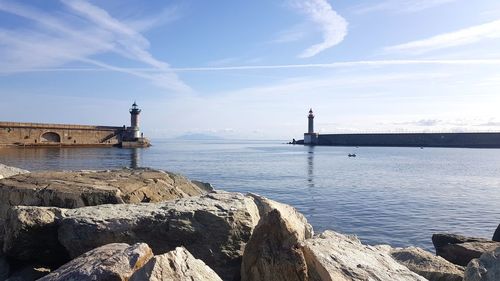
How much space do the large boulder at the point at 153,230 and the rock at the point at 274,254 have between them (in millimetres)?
695

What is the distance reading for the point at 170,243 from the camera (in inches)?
195

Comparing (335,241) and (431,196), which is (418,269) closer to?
(335,241)

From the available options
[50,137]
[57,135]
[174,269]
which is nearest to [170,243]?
[174,269]

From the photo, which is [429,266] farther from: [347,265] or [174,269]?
[174,269]

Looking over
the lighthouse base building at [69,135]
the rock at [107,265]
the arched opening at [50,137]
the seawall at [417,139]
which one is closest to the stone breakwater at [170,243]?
the rock at [107,265]

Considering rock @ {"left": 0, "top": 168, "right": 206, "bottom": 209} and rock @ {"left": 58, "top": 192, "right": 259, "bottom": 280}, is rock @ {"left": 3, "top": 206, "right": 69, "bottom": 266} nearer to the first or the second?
rock @ {"left": 58, "top": 192, "right": 259, "bottom": 280}

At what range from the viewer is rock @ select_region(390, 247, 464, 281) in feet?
17.4

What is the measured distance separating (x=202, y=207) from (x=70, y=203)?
2.03 meters

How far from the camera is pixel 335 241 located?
187 inches

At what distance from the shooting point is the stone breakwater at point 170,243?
3504 millimetres

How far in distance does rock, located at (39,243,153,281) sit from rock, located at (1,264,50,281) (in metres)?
A: 1.60

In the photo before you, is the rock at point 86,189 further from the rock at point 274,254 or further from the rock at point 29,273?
the rock at point 274,254

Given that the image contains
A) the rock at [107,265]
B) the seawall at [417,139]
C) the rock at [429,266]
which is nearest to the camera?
the rock at [107,265]

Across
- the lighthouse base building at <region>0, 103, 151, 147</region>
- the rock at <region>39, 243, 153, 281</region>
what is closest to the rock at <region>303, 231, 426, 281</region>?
the rock at <region>39, 243, 153, 281</region>
